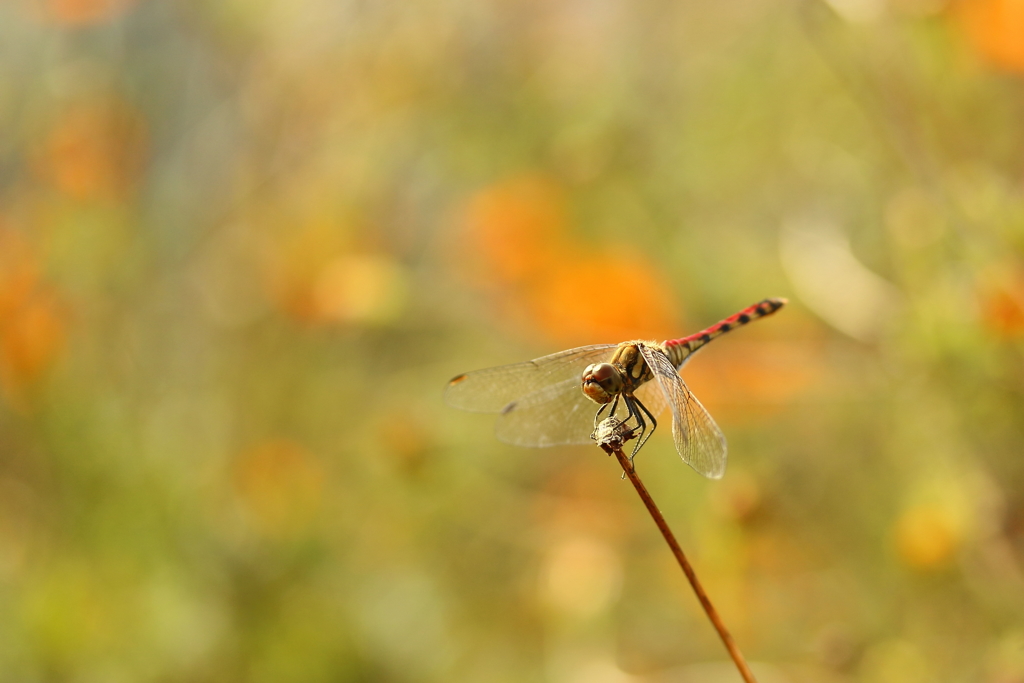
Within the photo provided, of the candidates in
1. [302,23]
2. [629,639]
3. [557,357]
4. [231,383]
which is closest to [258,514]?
[231,383]

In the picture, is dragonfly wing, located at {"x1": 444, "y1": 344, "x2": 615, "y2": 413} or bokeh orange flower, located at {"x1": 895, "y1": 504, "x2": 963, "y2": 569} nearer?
dragonfly wing, located at {"x1": 444, "y1": 344, "x2": 615, "y2": 413}

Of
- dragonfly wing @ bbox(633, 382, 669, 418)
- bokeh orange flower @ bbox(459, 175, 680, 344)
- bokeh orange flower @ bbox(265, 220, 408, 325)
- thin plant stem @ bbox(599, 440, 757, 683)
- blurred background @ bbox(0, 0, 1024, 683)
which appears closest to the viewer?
thin plant stem @ bbox(599, 440, 757, 683)

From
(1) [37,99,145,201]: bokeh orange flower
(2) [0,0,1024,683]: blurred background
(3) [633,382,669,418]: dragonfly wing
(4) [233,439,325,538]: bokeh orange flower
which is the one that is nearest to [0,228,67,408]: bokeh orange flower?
(2) [0,0,1024,683]: blurred background

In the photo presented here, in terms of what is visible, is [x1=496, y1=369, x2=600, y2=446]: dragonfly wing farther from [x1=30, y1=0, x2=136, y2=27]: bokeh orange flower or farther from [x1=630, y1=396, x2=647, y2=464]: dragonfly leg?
[x1=30, y1=0, x2=136, y2=27]: bokeh orange flower

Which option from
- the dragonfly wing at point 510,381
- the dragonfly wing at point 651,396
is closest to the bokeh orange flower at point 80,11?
the dragonfly wing at point 510,381

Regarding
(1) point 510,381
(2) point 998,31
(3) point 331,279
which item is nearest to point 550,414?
(1) point 510,381

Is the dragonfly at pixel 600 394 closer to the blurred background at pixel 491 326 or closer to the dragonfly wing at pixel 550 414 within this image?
the dragonfly wing at pixel 550 414

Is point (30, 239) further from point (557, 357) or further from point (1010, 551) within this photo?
point (1010, 551)
